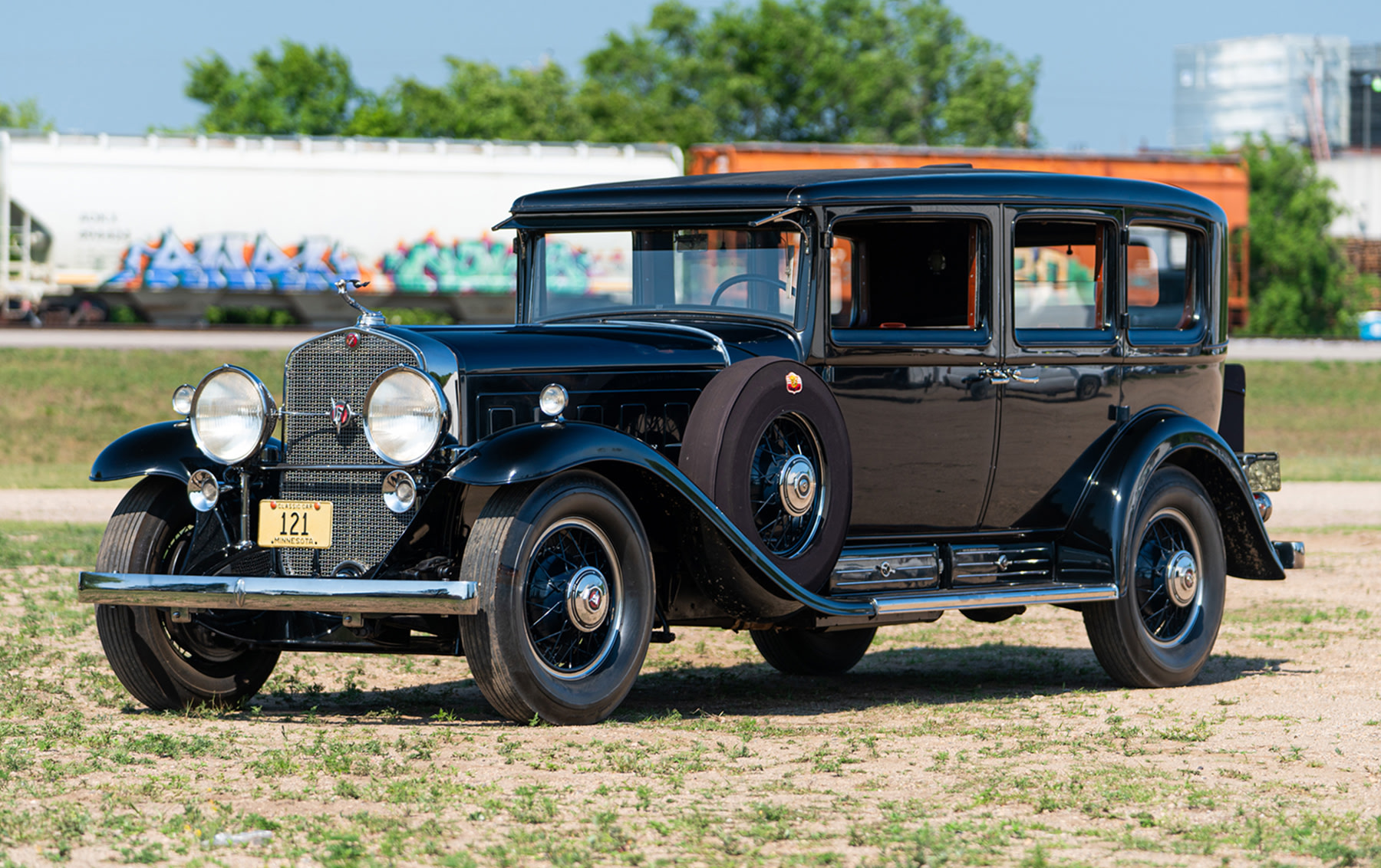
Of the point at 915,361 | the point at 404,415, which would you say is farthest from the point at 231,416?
the point at 915,361

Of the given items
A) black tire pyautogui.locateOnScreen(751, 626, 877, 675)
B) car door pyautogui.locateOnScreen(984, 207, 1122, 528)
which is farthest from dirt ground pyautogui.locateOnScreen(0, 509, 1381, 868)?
car door pyautogui.locateOnScreen(984, 207, 1122, 528)

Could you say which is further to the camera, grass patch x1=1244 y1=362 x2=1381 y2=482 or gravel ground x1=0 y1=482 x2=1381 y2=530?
grass patch x1=1244 y1=362 x2=1381 y2=482

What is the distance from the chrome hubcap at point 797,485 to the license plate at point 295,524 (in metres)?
1.69

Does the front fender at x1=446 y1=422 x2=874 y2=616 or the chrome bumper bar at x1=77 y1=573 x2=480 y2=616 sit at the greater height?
the front fender at x1=446 y1=422 x2=874 y2=616

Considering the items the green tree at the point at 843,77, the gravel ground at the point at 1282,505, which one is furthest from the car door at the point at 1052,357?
the green tree at the point at 843,77

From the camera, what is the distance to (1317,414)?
29.0 meters

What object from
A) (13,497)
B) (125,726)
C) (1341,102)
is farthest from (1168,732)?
(1341,102)

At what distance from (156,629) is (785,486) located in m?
2.43

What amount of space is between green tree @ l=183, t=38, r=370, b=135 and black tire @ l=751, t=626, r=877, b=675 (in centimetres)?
5402

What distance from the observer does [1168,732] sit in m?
6.37

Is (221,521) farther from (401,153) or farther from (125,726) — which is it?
(401,153)

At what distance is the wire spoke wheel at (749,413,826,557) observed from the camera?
21.8 feet

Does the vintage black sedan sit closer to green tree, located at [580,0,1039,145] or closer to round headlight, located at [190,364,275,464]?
round headlight, located at [190,364,275,464]

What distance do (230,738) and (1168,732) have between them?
3.35 metres
